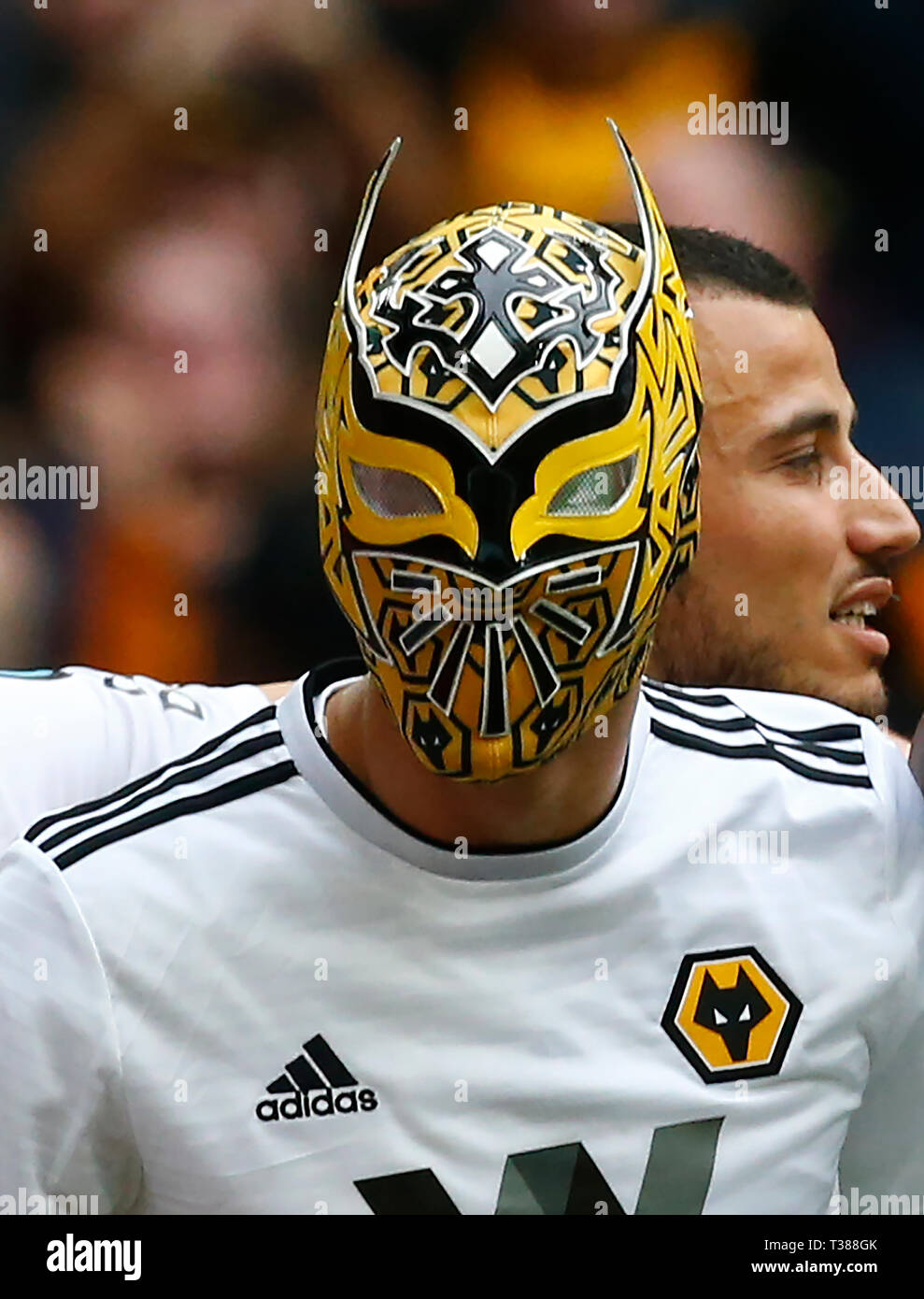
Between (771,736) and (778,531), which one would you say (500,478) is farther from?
(778,531)

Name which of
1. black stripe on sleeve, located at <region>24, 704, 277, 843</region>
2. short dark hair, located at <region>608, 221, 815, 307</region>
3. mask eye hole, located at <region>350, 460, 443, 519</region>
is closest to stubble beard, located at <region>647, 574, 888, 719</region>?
short dark hair, located at <region>608, 221, 815, 307</region>

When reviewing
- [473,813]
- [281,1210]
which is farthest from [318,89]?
[281,1210]

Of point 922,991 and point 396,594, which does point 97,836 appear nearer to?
point 396,594

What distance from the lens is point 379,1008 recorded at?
118cm

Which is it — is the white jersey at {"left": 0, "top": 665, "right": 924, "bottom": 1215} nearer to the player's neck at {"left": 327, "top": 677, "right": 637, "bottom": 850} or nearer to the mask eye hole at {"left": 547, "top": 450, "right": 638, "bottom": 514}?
the player's neck at {"left": 327, "top": 677, "right": 637, "bottom": 850}

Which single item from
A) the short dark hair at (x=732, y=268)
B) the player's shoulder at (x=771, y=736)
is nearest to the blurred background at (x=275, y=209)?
the short dark hair at (x=732, y=268)

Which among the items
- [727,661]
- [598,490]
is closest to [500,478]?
[598,490]

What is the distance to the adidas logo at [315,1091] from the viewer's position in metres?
1.17

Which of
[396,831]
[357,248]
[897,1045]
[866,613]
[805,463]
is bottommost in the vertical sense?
[897,1045]

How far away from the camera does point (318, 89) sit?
1592 mm

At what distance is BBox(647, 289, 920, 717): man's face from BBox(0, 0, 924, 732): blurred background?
0.12ft

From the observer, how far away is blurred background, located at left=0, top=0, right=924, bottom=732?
1.53 m

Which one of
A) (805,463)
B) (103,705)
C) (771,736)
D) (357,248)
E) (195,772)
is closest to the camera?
(357,248)

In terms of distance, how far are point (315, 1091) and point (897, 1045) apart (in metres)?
0.46
